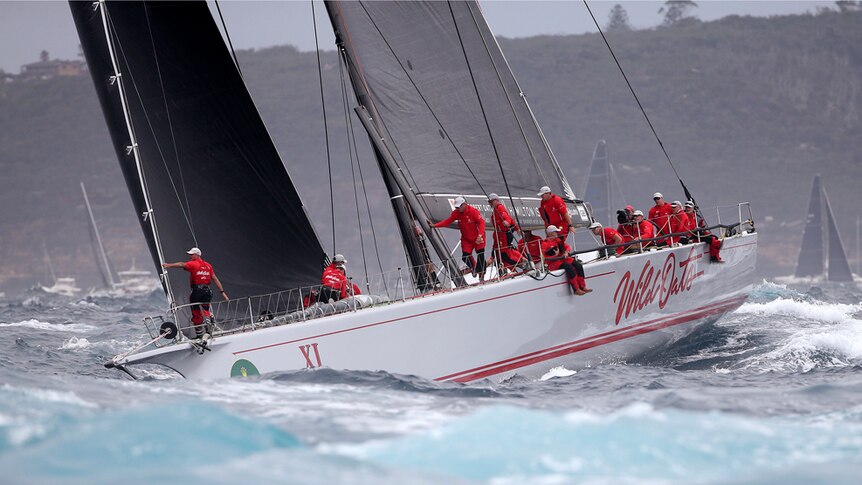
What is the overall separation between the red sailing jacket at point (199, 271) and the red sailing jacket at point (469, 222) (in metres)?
2.10

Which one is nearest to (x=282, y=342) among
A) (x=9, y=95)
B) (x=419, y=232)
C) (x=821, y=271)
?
(x=419, y=232)

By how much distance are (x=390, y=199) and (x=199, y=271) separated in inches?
80.4

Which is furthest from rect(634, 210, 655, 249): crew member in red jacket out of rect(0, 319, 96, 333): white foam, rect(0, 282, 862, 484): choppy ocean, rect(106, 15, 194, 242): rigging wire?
rect(0, 319, 96, 333): white foam

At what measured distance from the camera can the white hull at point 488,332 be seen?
26.7 ft

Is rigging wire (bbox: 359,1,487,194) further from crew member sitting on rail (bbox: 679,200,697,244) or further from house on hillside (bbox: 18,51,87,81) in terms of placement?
house on hillside (bbox: 18,51,87,81)

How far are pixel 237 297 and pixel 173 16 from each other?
2509 millimetres

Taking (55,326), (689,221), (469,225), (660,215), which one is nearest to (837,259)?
(55,326)

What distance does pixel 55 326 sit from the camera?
790 inches

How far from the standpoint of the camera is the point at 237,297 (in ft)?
31.9

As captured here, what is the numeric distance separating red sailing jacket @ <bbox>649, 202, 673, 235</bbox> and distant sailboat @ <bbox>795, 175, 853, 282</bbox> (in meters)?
33.9

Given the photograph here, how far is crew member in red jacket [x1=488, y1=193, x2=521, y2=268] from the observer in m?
10.0

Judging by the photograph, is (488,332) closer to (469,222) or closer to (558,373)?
(558,373)

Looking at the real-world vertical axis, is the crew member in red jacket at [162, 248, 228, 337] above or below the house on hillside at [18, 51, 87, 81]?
below

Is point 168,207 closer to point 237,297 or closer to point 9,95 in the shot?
point 237,297
